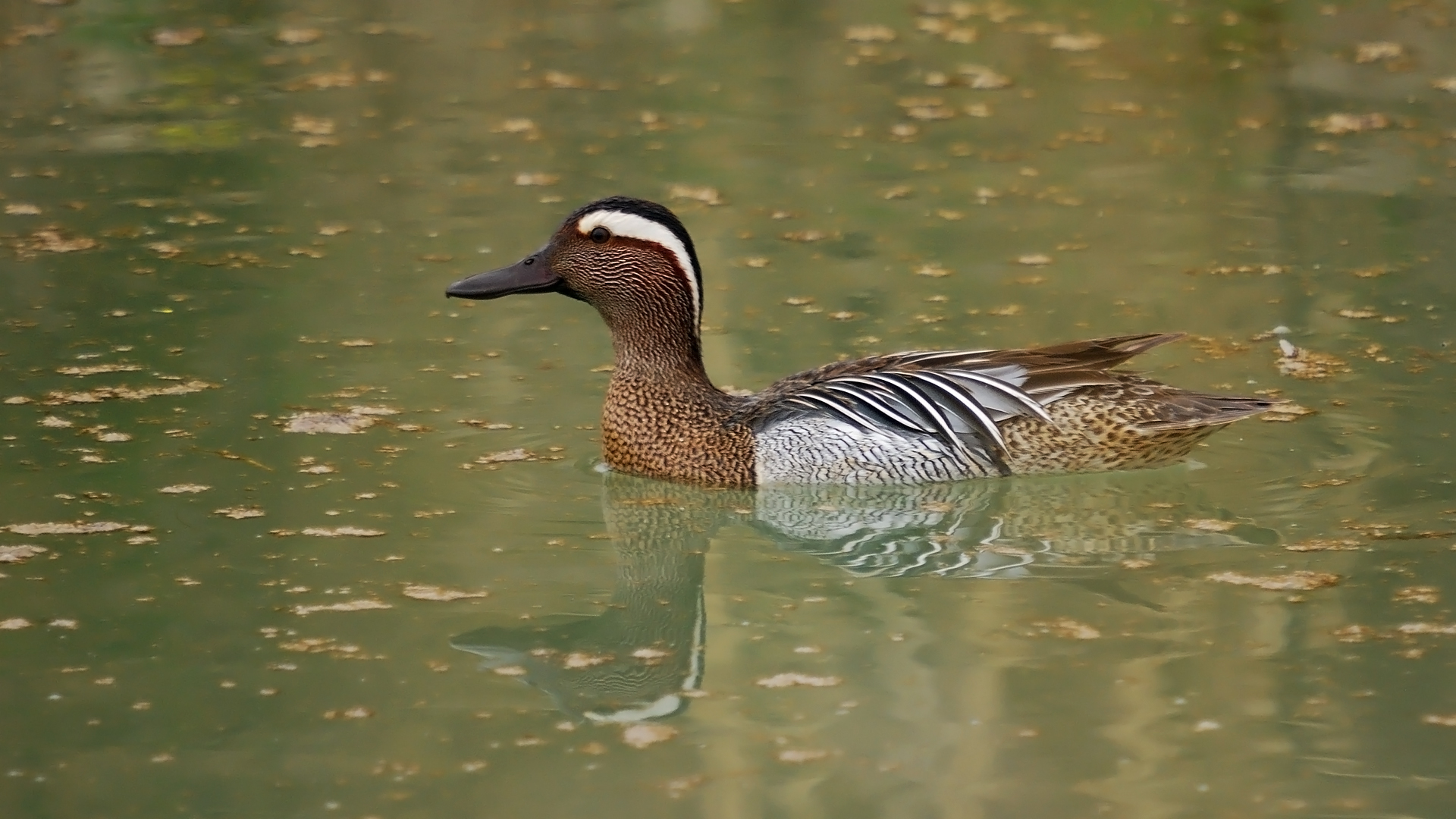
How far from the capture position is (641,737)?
588cm

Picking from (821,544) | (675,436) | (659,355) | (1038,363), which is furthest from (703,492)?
(1038,363)

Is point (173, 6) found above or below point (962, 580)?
above

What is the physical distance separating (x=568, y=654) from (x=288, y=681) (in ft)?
2.95

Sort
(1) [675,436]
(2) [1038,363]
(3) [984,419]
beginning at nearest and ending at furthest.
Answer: (3) [984,419] → (2) [1038,363] → (1) [675,436]

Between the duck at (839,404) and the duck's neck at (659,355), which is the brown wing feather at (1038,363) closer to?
the duck at (839,404)

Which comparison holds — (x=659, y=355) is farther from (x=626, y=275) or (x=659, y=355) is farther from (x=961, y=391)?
(x=961, y=391)

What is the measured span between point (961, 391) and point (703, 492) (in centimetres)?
113

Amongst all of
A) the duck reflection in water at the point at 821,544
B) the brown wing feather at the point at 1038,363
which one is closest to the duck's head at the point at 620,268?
the brown wing feather at the point at 1038,363

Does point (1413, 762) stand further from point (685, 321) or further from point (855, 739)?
point (685, 321)

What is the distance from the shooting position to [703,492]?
318 inches

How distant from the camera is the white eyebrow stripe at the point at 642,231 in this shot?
8.12 metres

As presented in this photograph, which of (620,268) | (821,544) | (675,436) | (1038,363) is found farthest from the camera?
(620,268)

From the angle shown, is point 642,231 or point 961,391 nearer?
point 961,391

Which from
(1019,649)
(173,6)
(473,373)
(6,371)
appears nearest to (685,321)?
(473,373)
